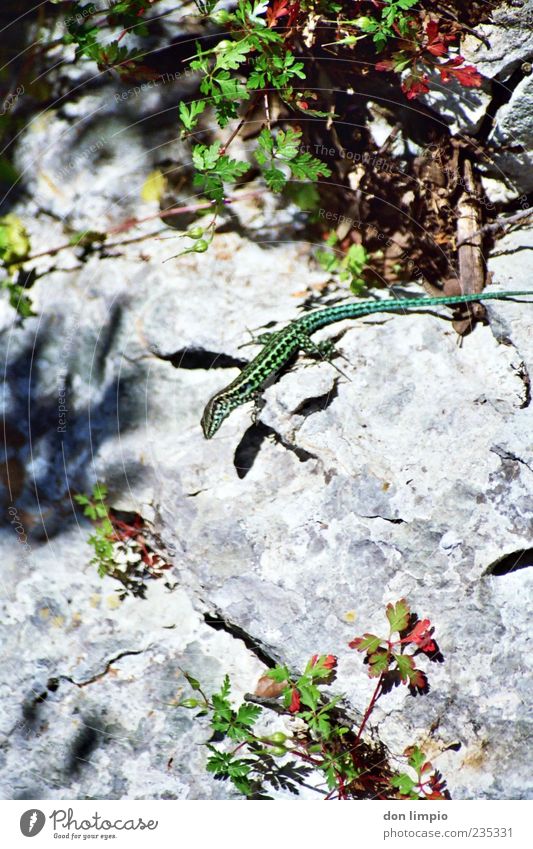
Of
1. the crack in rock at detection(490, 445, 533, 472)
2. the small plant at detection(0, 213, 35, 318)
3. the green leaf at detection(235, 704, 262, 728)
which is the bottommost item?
the green leaf at detection(235, 704, 262, 728)

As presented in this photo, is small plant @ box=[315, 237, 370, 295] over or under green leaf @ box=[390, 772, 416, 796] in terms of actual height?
over

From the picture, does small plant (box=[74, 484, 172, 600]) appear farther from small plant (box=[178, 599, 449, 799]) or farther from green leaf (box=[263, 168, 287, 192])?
green leaf (box=[263, 168, 287, 192])

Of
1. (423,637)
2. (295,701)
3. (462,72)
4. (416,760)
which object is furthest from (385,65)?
(416,760)

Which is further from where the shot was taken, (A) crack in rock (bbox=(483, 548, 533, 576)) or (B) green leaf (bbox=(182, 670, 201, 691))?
(B) green leaf (bbox=(182, 670, 201, 691))

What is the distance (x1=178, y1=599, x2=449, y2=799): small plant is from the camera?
140 inches

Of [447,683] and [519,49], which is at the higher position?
[519,49]

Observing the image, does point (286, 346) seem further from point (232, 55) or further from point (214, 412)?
point (232, 55)

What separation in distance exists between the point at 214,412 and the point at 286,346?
602 millimetres

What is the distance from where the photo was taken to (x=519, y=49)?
3.96m

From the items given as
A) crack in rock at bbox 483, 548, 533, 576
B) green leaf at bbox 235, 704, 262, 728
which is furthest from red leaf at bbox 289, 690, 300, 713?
crack in rock at bbox 483, 548, 533, 576

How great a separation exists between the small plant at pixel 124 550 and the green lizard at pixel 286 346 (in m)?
0.82
